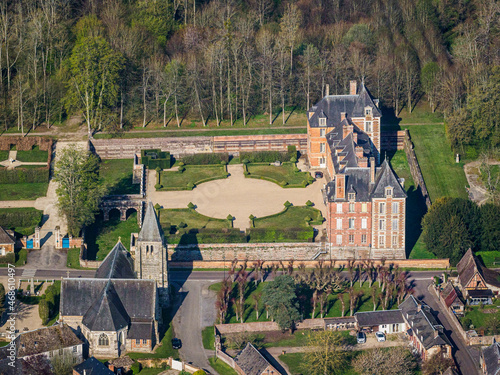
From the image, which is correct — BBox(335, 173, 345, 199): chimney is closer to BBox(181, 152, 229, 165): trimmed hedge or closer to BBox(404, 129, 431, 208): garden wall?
BBox(404, 129, 431, 208): garden wall

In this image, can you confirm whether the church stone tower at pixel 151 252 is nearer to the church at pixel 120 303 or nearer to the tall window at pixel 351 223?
the church at pixel 120 303

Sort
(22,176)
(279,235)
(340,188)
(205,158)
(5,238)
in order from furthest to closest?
1. (205,158)
2. (22,176)
3. (279,235)
4. (340,188)
5. (5,238)

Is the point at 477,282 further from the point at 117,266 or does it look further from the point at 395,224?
the point at 117,266

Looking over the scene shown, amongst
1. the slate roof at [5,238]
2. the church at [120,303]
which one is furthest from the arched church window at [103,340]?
the slate roof at [5,238]

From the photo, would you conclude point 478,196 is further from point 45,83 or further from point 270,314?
point 45,83

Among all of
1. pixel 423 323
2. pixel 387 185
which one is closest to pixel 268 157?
pixel 387 185

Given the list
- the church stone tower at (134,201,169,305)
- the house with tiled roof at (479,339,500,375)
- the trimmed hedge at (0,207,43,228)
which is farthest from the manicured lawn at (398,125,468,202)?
the trimmed hedge at (0,207,43,228)
